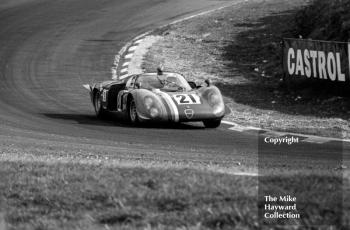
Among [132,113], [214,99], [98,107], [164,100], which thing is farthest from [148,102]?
[98,107]

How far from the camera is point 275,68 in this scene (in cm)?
2228

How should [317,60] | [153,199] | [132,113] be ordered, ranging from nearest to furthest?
[153,199] < [132,113] < [317,60]

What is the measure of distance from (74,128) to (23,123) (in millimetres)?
1193

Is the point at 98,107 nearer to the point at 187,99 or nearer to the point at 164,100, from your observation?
the point at 164,100

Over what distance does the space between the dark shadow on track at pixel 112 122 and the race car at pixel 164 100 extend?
0.21 meters

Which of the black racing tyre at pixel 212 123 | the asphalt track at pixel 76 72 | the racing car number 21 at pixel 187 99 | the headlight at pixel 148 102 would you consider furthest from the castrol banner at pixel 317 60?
the headlight at pixel 148 102

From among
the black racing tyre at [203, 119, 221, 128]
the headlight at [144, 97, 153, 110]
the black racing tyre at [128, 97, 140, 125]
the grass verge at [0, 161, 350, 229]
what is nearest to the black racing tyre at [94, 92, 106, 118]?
the black racing tyre at [128, 97, 140, 125]

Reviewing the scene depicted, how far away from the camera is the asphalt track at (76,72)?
13.5 metres

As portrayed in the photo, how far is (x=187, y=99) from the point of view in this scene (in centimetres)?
1527

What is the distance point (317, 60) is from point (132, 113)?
485cm

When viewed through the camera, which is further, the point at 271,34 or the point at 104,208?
the point at 271,34

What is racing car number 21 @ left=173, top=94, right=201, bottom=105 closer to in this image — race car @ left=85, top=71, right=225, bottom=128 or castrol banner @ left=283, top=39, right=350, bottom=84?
race car @ left=85, top=71, right=225, bottom=128

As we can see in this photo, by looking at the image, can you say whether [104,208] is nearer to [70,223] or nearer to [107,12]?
[70,223]

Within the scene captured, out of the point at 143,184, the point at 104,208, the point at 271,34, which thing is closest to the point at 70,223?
the point at 104,208
